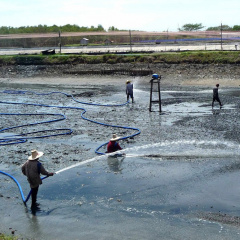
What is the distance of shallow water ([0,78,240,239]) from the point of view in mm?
11703

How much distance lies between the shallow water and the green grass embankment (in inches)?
972

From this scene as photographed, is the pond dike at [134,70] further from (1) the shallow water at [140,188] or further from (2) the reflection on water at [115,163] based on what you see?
(2) the reflection on water at [115,163]

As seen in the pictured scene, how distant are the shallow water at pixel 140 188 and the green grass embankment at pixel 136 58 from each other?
24691 millimetres

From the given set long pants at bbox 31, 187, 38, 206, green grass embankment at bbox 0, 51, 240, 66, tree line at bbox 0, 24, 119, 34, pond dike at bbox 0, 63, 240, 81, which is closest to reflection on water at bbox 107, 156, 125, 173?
long pants at bbox 31, 187, 38, 206

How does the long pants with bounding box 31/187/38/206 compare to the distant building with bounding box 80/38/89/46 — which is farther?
the distant building with bounding box 80/38/89/46

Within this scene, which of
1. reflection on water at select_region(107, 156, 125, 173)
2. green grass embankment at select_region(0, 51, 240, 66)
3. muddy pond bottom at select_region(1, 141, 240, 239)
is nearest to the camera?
muddy pond bottom at select_region(1, 141, 240, 239)

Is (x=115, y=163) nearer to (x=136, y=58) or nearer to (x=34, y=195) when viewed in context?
(x=34, y=195)

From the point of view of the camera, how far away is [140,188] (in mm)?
14383

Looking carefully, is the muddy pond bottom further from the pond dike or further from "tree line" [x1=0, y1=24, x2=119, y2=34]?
"tree line" [x1=0, y1=24, x2=119, y2=34]

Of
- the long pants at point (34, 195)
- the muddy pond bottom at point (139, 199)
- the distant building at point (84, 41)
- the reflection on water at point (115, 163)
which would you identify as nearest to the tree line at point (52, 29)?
the distant building at point (84, 41)

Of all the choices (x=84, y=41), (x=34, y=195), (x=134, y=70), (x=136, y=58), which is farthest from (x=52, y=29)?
(x=34, y=195)

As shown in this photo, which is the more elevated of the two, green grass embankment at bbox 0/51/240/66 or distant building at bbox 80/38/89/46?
distant building at bbox 80/38/89/46

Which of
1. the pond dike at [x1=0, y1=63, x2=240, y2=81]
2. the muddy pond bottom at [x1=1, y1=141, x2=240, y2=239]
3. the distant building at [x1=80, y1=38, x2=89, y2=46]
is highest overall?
the distant building at [x1=80, y1=38, x2=89, y2=46]

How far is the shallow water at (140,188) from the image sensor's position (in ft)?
38.4
